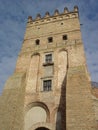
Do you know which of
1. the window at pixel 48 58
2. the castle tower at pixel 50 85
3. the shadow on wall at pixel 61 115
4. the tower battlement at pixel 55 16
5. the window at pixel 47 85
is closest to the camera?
the castle tower at pixel 50 85

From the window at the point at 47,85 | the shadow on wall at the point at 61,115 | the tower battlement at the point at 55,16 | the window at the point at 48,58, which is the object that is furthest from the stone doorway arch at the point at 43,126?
the tower battlement at the point at 55,16

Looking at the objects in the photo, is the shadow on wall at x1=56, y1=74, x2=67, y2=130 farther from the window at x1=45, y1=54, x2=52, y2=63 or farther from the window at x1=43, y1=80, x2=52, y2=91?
the window at x1=45, y1=54, x2=52, y2=63

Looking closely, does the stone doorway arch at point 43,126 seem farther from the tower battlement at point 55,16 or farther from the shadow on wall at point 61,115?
the tower battlement at point 55,16

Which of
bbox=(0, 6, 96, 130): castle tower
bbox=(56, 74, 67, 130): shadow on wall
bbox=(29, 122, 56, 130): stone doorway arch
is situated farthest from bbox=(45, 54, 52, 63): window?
bbox=(29, 122, 56, 130): stone doorway arch

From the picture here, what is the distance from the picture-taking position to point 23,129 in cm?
1259

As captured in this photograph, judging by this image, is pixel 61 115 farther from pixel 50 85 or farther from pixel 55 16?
pixel 55 16

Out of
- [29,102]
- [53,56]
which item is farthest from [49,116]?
[53,56]

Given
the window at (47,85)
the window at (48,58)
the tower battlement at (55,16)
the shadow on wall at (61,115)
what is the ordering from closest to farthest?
the shadow on wall at (61,115) → the window at (47,85) → the window at (48,58) → the tower battlement at (55,16)

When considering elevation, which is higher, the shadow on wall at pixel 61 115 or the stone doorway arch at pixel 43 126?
the shadow on wall at pixel 61 115

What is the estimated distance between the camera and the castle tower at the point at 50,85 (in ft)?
36.6

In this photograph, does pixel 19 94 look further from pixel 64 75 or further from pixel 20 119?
pixel 64 75

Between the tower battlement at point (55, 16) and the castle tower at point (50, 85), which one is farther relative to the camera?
the tower battlement at point (55, 16)

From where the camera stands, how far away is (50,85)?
14234mm

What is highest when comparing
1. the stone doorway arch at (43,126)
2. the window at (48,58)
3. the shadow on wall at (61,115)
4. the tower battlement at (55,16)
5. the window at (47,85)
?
the tower battlement at (55,16)
